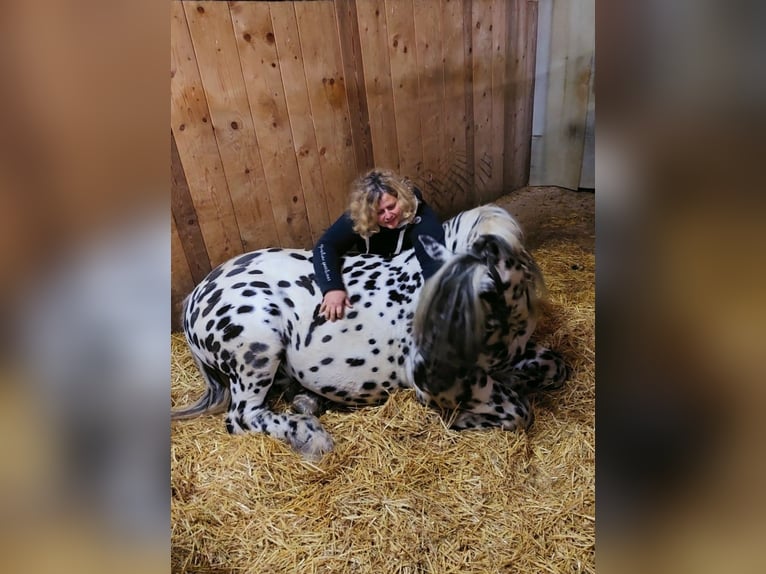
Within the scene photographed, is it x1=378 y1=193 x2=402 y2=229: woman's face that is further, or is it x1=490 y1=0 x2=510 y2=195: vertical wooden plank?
x1=378 y1=193 x2=402 y2=229: woman's face

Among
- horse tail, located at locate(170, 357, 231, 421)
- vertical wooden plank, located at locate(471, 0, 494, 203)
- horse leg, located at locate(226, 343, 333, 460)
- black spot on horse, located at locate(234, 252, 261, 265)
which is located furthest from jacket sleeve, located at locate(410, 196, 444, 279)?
horse tail, located at locate(170, 357, 231, 421)

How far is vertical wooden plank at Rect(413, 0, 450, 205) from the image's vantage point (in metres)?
1.01

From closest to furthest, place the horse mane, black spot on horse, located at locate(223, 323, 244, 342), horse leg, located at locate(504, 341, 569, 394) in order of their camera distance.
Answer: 1. the horse mane
2. horse leg, located at locate(504, 341, 569, 394)
3. black spot on horse, located at locate(223, 323, 244, 342)

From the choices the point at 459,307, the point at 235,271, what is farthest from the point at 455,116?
the point at 235,271

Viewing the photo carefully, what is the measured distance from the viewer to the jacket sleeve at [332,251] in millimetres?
1206

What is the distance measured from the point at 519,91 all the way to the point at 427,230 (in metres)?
0.34

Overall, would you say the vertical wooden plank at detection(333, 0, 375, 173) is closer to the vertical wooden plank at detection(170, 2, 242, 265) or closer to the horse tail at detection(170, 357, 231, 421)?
the vertical wooden plank at detection(170, 2, 242, 265)

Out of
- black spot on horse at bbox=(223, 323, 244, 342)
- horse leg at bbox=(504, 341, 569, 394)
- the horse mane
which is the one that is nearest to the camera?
the horse mane

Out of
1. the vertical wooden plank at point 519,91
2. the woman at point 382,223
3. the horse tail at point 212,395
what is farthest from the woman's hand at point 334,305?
the vertical wooden plank at point 519,91

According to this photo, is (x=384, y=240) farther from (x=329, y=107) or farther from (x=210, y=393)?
(x=210, y=393)

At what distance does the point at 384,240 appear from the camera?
1.22 m

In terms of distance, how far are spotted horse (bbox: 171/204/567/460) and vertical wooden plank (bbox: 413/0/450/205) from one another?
0.31ft
